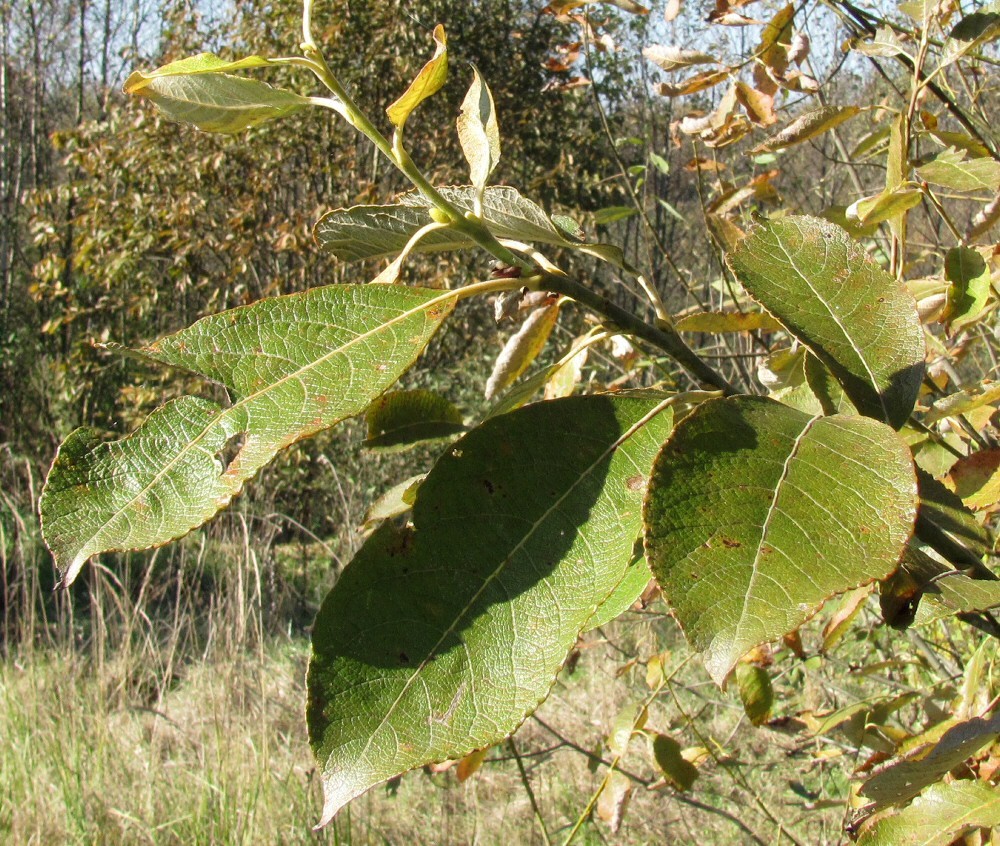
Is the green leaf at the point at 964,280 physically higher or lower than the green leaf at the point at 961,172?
lower

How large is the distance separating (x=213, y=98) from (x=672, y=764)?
106 centimetres

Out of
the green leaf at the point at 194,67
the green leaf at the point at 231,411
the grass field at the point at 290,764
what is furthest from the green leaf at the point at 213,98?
the grass field at the point at 290,764

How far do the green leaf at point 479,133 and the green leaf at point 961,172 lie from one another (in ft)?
1.45

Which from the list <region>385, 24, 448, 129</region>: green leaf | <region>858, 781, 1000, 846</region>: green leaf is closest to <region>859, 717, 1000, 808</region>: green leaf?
<region>858, 781, 1000, 846</region>: green leaf

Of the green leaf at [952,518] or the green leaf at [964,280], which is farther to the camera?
the green leaf at [964,280]

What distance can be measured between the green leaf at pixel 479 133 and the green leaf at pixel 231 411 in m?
0.07

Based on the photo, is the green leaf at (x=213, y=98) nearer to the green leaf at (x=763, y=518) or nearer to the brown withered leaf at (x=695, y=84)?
the green leaf at (x=763, y=518)

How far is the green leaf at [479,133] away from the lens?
51 cm

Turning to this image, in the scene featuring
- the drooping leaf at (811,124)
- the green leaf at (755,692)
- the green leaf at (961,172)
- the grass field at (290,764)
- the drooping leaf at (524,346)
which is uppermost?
the drooping leaf at (811,124)

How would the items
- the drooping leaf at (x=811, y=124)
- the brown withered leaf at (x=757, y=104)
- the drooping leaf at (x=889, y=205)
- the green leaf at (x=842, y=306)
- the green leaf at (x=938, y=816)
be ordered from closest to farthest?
the green leaf at (x=842, y=306) → the green leaf at (x=938, y=816) → the drooping leaf at (x=889, y=205) → the drooping leaf at (x=811, y=124) → the brown withered leaf at (x=757, y=104)

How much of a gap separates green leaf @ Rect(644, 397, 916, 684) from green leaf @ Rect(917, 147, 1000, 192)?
0.46 m

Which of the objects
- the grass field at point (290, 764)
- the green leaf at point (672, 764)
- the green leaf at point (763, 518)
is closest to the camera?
the green leaf at point (763, 518)

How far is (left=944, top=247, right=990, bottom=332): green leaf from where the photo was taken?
2.55 ft

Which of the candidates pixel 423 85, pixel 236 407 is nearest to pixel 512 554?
pixel 236 407
